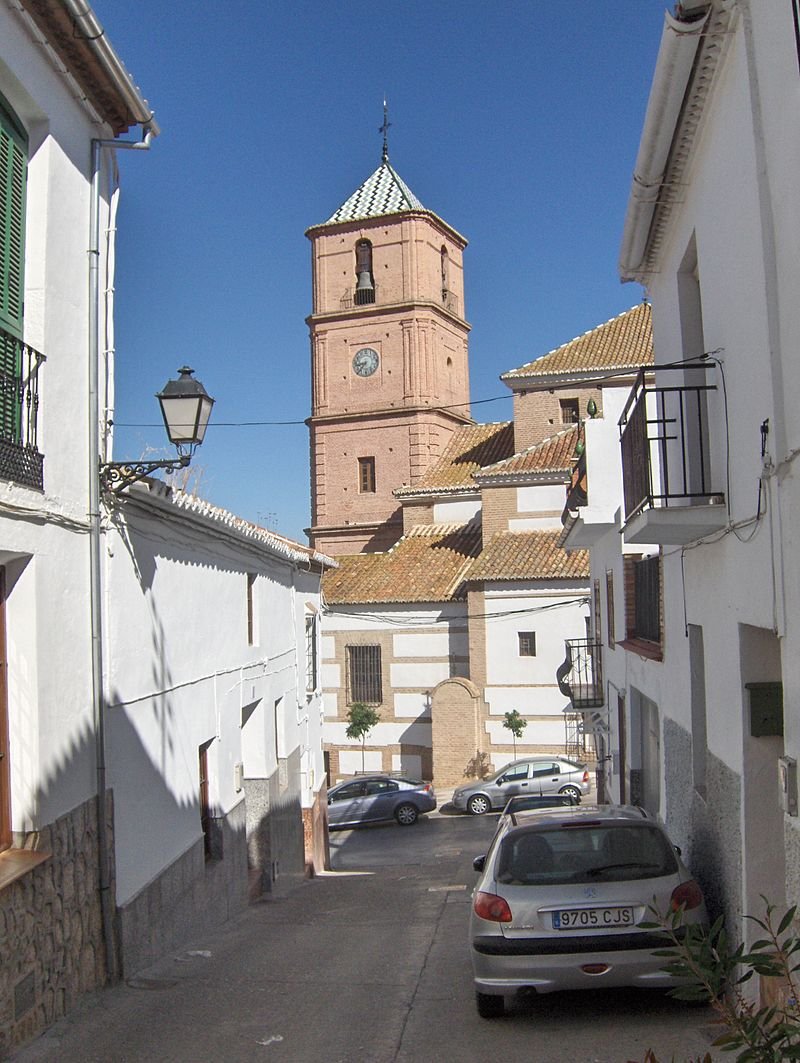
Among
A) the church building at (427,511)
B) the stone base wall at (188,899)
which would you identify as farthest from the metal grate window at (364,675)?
the stone base wall at (188,899)

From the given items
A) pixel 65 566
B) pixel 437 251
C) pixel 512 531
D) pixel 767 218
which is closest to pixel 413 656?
pixel 512 531

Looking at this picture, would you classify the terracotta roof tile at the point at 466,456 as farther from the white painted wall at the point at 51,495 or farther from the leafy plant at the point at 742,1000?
the leafy plant at the point at 742,1000

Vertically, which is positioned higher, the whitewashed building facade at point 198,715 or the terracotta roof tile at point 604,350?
the terracotta roof tile at point 604,350

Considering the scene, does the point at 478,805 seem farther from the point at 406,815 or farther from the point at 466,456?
the point at 466,456

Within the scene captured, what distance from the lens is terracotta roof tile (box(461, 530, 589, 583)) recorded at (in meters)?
26.3

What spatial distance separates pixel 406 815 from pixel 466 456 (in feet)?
51.9

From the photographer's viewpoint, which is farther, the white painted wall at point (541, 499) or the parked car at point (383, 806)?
the white painted wall at point (541, 499)

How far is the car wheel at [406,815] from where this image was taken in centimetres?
2311

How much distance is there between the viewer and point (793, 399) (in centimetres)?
443

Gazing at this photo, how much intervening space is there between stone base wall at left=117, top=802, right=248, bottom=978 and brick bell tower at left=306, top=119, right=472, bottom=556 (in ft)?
81.4

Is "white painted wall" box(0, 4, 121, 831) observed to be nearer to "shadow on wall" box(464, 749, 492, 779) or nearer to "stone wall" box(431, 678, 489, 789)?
"stone wall" box(431, 678, 489, 789)

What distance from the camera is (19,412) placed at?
6051 mm

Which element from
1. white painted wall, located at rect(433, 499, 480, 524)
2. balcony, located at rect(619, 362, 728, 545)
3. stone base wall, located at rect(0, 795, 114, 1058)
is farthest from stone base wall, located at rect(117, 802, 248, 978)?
white painted wall, located at rect(433, 499, 480, 524)

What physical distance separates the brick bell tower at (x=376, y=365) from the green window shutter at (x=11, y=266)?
29766 mm
